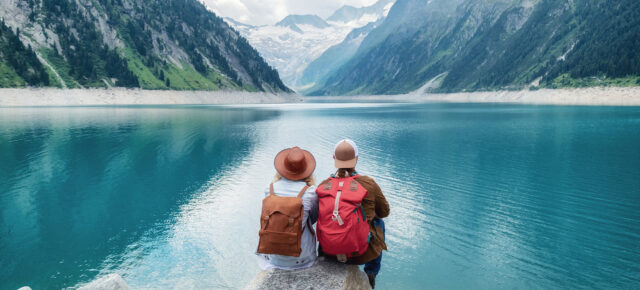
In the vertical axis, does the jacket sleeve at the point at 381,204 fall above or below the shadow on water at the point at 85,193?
above

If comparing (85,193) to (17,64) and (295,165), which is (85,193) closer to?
(295,165)

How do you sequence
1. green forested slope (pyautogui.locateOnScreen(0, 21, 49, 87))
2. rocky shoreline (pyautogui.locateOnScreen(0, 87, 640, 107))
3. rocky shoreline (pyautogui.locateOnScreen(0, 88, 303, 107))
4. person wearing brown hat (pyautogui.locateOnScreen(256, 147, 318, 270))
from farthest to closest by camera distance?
1. green forested slope (pyautogui.locateOnScreen(0, 21, 49, 87))
2. rocky shoreline (pyautogui.locateOnScreen(0, 87, 640, 107))
3. rocky shoreline (pyautogui.locateOnScreen(0, 88, 303, 107))
4. person wearing brown hat (pyautogui.locateOnScreen(256, 147, 318, 270))

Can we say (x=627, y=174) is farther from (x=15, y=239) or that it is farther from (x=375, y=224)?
(x=15, y=239)

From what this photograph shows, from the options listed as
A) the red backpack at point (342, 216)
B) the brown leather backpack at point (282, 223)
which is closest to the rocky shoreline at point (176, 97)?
the red backpack at point (342, 216)

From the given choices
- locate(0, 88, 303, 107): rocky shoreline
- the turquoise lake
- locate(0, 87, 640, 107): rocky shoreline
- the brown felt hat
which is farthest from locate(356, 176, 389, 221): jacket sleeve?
locate(0, 88, 303, 107): rocky shoreline

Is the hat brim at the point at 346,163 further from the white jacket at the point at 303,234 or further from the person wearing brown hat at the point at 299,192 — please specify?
the white jacket at the point at 303,234

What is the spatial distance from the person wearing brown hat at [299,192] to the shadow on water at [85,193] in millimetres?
8051

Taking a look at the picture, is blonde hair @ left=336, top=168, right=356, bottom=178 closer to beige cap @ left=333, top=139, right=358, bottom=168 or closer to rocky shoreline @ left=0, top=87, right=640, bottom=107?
beige cap @ left=333, top=139, right=358, bottom=168

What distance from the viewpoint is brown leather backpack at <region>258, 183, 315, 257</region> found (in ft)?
19.3

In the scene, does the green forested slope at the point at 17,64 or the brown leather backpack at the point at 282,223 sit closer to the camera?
the brown leather backpack at the point at 282,223

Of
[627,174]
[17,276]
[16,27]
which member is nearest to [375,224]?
[17,276]

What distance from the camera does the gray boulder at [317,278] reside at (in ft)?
20.6

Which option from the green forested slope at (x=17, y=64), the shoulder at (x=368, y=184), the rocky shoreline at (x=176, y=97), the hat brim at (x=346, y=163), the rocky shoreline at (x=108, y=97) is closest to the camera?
the hat brim at (x=346, y=163)

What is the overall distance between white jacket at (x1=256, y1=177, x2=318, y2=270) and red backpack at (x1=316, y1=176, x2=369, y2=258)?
0.54 feet
